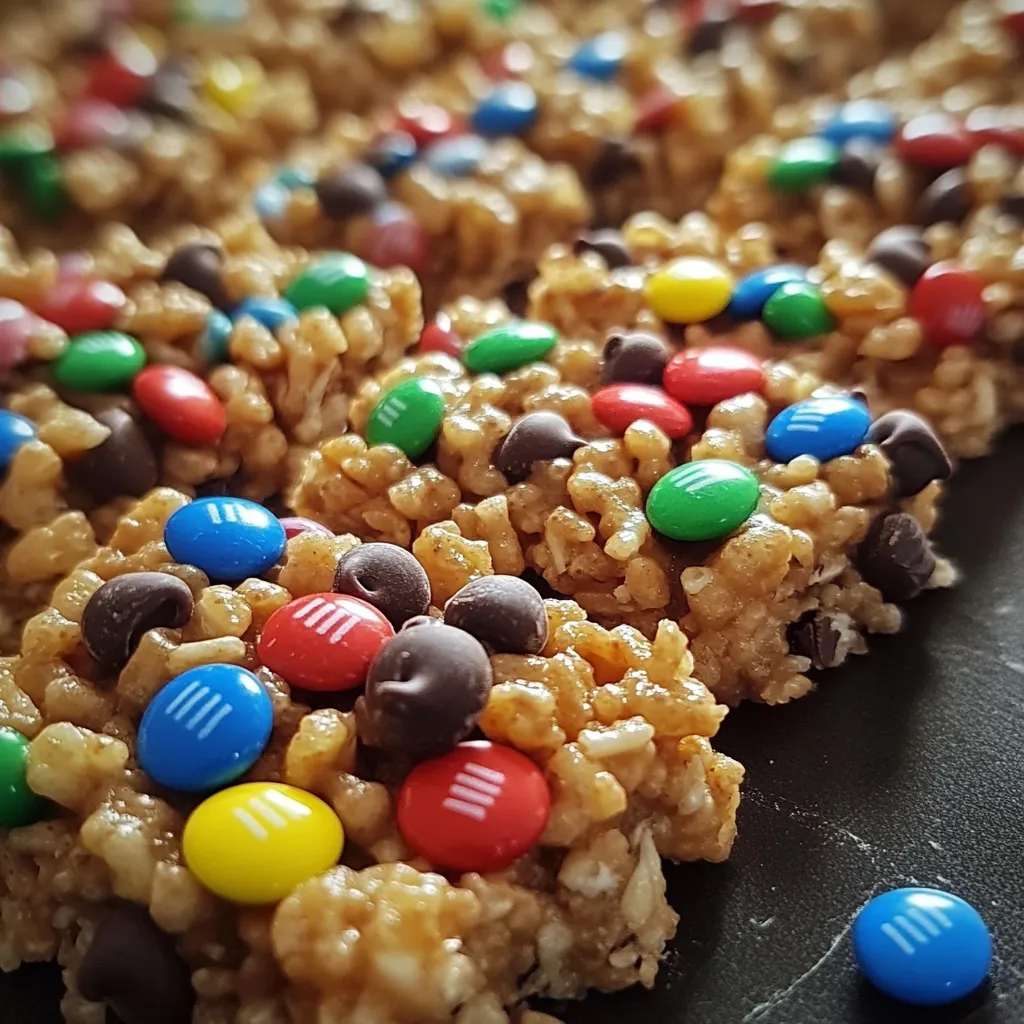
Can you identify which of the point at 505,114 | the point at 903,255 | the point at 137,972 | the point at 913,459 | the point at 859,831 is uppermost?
the point at 505,114

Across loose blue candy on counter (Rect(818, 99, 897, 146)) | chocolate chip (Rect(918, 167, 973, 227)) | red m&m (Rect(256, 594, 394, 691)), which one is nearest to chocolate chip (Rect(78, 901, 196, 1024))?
red m&m (Rect(256, 594, 394, 691))

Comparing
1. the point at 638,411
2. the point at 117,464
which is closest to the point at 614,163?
the point at 638,411

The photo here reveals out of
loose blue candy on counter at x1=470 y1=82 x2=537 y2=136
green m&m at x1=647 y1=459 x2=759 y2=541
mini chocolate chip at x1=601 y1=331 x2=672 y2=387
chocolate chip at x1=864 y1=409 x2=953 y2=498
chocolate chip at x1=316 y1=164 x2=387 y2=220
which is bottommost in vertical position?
chocolate chip at x1=864 y1=409 x2=953 y2=498

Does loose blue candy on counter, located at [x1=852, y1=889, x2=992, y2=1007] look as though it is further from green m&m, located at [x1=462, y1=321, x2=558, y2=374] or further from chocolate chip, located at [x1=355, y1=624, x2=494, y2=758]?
green m&m, located at [x1=462, y1=321, x2=558, y2=374]

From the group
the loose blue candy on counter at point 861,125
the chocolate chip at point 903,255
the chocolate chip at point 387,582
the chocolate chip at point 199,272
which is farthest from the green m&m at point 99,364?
the loose blue candy on counter at point 861,125

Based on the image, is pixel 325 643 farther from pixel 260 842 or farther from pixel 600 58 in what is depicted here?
pixel 600 58

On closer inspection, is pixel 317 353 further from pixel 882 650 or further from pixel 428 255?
pixel 882 650
